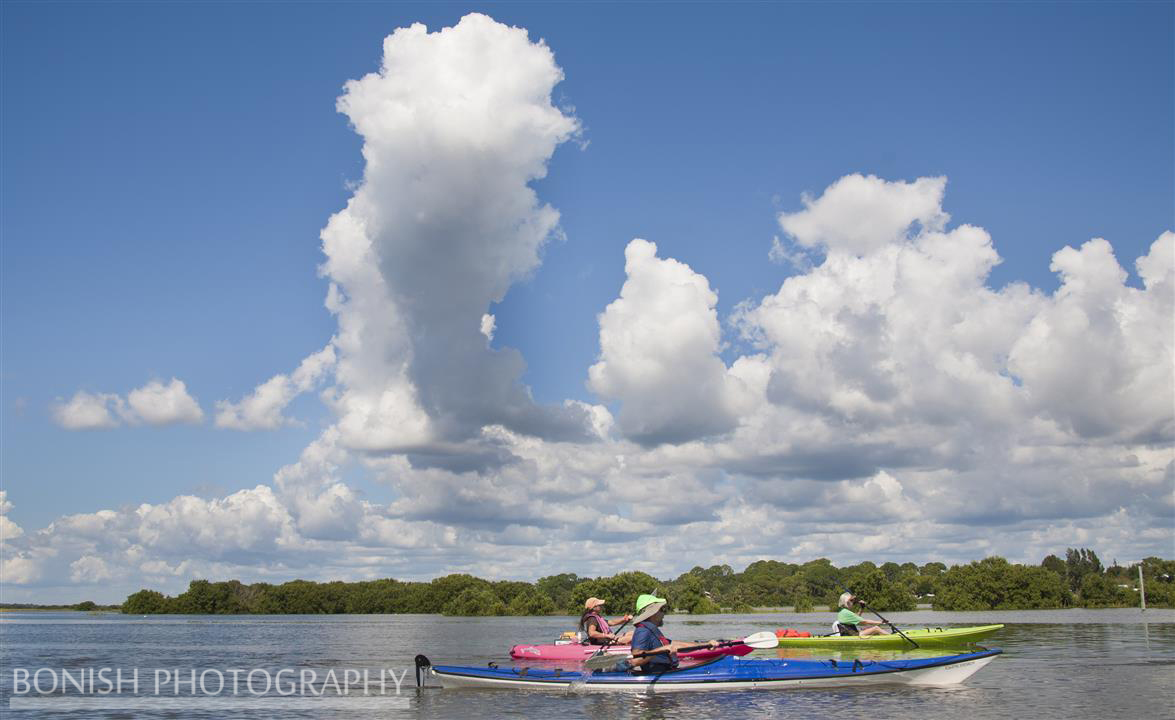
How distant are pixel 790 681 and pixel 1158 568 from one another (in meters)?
160

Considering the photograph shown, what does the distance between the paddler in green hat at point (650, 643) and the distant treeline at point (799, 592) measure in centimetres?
10663

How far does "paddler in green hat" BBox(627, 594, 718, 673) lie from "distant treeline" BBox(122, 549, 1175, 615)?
4198 inches

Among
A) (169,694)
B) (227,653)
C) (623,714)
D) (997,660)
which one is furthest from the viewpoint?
(227,653)

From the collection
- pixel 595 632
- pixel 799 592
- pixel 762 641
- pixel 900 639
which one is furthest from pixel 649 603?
pixel 799 592

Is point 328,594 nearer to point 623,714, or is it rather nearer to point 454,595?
point 454,595

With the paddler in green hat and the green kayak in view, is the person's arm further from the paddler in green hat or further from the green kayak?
the green kayak

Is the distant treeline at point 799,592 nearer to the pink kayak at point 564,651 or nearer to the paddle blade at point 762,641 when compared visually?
the pink kayak at point 564,651

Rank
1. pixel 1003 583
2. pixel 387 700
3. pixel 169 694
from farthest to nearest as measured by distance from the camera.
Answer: pixel 1003 583, pixel 169 694, pixel 387 700

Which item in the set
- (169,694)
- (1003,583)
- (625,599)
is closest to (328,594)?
(625,599)

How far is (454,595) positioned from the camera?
178 metres

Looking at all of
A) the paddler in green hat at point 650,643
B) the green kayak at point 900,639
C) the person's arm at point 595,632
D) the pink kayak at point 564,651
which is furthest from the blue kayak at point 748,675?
the pink kayak at point 564,651

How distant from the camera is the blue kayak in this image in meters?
26.9

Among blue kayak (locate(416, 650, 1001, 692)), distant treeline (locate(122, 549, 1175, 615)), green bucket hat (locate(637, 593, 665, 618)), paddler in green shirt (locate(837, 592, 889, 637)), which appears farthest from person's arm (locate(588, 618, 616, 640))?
distant treeline (locate(122, 549, 1175, 615))

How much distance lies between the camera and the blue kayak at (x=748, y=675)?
26.9 m
